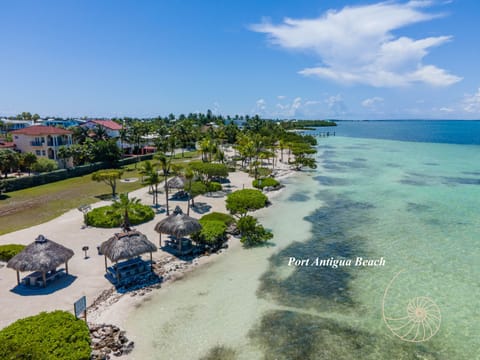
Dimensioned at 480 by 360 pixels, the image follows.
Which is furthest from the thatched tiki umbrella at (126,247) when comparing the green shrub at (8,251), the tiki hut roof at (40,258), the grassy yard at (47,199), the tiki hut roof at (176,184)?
the tiki hut roof at (176,184)

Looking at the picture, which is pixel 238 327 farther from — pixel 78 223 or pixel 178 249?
pixel 78 223

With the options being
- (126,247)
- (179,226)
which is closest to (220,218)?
(179,226)

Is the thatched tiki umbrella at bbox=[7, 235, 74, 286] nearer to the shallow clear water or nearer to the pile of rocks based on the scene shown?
the pile of rocks

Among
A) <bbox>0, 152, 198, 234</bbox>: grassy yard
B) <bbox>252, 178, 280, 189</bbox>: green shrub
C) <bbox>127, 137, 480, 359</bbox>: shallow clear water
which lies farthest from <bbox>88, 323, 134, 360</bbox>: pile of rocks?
<bbox>252, 178, 280, 189</bbox>: green shrub

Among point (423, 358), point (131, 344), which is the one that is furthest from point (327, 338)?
point (131, 344)

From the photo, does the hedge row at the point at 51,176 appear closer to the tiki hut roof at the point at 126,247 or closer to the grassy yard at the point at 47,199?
the grassy yard at the point at 47,199

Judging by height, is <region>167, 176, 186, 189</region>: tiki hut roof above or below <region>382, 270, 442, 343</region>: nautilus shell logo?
above

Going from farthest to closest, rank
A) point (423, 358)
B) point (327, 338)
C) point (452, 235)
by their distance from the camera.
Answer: point (452, 235) → point (327, 338) → point (423, 358)
